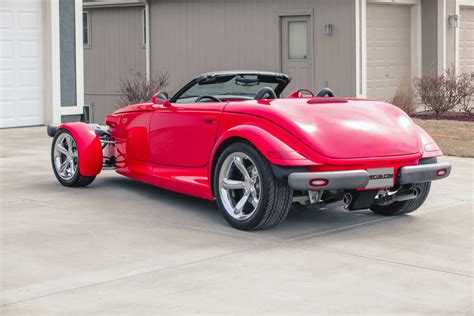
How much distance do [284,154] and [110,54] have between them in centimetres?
1820

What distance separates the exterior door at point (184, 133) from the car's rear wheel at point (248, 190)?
16.7 inches

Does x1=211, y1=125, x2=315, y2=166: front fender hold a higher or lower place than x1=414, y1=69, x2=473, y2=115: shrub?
lower

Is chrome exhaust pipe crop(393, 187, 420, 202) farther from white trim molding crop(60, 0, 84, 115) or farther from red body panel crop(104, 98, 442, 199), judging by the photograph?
white trim molding crop(60, 0, 84, 115)

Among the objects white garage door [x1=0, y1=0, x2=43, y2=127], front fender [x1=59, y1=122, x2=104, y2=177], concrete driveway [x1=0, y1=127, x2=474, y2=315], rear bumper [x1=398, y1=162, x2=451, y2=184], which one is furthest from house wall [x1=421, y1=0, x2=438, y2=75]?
rear bumper [x1=398, y1=162, x2=451, y2=184]

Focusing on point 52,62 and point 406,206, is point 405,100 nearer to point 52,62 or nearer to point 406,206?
point 52,62

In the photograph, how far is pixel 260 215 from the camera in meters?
7.25

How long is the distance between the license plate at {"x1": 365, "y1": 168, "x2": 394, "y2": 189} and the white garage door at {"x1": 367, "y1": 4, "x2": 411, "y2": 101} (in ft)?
45.5

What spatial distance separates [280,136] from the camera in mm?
7336

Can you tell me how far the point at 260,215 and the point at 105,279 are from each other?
5.68ft

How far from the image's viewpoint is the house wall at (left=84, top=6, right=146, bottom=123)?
79.6ft

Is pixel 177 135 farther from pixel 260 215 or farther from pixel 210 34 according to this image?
pixel 210 34

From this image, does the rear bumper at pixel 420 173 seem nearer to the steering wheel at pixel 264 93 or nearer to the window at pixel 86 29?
the steering wheel at pixel 264 93

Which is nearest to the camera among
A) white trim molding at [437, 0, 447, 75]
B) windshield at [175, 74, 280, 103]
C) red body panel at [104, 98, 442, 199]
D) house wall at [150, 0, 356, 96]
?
red body panel at [104, 98, 442, 199]

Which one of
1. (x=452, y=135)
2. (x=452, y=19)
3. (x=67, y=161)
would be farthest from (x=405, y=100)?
(x=67, y=161)
